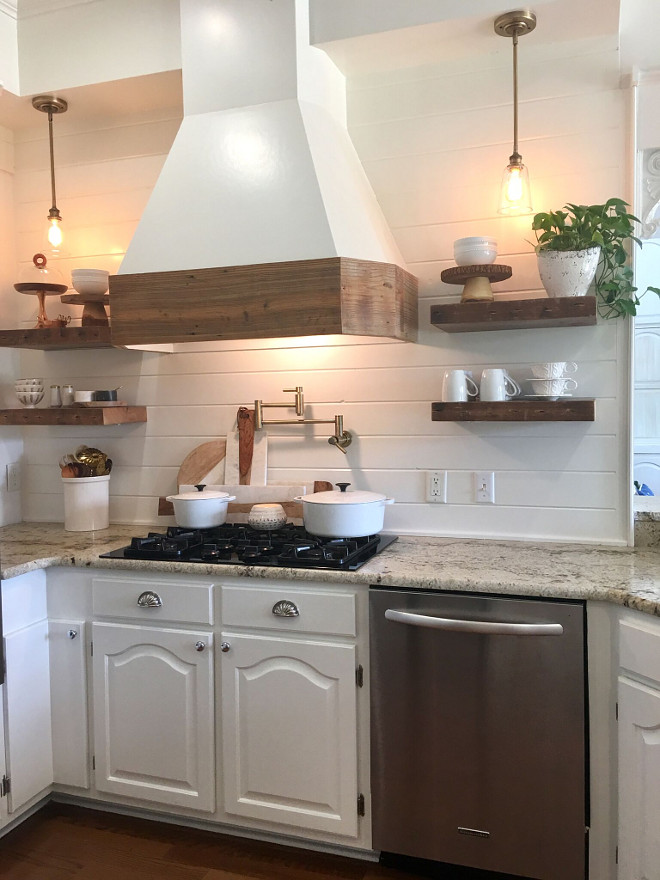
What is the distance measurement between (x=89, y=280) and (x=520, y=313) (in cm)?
160

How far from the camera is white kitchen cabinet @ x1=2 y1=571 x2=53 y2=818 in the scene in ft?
7.45

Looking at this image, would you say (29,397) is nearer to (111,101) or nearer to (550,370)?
(111,101)

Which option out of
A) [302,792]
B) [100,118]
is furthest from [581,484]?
[100,118]

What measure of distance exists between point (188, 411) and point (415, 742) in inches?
59.6

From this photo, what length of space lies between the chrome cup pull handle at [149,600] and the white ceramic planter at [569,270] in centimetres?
154

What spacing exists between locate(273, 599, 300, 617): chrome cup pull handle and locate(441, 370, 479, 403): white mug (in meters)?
0.83

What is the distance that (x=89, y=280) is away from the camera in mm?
2795

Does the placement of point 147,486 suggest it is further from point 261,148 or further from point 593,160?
point 593,160

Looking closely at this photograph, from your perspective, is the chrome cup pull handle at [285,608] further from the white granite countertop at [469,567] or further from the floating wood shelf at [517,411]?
the floating wood shelf at [517,411]

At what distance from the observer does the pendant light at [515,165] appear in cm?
223

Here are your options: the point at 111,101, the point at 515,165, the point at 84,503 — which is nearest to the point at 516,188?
the point at 515,165

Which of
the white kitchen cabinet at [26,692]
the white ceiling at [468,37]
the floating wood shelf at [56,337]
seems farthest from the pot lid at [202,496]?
the white ceiling at [468,37]

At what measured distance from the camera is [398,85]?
8.46 ft

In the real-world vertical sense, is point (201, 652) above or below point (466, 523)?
below
